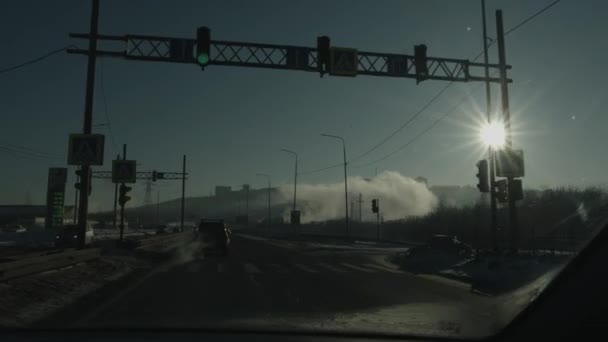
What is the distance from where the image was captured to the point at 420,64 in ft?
64.9

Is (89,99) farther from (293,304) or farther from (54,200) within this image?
(54,200)

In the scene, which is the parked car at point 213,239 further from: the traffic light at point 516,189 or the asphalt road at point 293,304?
the traffic light at point 516,189

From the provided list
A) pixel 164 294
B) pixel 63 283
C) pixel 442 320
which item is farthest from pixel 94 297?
pixel 442 320

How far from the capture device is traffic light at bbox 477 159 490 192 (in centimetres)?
2084

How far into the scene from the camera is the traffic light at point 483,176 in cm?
2084

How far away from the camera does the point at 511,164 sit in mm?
19031

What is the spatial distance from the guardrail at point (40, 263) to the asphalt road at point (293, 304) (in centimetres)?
221

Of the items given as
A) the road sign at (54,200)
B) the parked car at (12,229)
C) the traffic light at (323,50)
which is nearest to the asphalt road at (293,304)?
the traffic light at (323,50)

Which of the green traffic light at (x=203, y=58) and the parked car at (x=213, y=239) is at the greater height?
the green traffic light at (x=203, y=58)

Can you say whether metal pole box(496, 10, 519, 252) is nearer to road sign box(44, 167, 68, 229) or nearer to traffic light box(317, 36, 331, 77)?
traffic light box(317, 36, 331, 77)

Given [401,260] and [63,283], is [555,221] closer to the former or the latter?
[401,260]

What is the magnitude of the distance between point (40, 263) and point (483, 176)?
15544 mm

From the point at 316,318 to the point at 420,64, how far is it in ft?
45.5

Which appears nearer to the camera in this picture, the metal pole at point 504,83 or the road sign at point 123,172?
the metal pole at point 504,83
